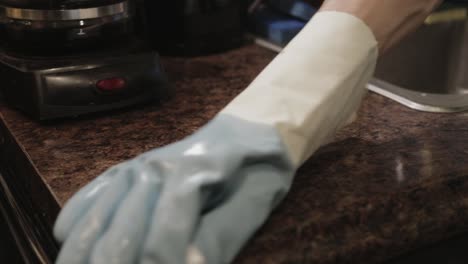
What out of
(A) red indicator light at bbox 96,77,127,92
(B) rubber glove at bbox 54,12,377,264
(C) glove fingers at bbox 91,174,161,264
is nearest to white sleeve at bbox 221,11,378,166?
(B) rubber glove at bbox 54,12,377,264

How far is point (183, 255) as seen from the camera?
365 millimetres

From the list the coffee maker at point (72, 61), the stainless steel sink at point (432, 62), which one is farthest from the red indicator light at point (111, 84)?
the stainless steel sink at point (432, 62)

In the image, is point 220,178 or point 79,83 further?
point 79,83

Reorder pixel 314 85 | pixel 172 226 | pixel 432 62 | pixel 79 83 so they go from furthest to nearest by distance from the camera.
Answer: pixel 432 62 < pixel 79 83 < pixel 314 85 < pixel 172 226

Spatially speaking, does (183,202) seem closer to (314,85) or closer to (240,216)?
(240,216)

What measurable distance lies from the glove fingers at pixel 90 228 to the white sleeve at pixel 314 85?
0.12 metres

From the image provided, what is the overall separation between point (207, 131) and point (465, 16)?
2.60ft

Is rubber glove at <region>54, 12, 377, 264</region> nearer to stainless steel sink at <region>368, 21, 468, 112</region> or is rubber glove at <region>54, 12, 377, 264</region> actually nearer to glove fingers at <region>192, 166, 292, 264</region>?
glove fingers at <region>192, 166, 292, 264</region>

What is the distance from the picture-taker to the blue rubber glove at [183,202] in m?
0.37

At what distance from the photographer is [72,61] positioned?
663 millimetres

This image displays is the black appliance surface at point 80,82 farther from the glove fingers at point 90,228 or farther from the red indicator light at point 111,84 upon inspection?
the glove fingers at point 90,228

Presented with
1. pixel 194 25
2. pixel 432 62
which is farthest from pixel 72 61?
pixel 432 62

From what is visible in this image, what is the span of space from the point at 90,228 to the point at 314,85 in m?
0.21

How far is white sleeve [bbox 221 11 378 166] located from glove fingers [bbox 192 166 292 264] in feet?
0.10
